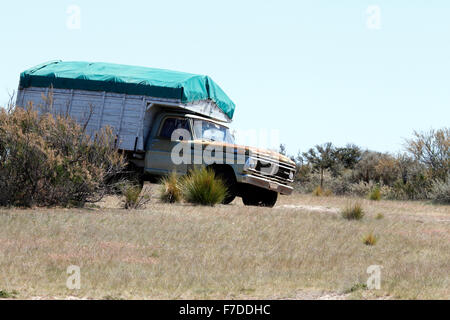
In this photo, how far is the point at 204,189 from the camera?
16.6 m

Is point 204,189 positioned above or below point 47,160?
below

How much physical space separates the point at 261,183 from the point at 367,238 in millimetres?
5395

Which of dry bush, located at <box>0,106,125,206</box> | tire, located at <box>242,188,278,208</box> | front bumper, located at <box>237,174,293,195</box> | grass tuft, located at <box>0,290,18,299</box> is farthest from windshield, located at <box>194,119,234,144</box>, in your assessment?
grass tuft, located at <box>0,290,18,299</box>

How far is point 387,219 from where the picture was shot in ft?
52.9

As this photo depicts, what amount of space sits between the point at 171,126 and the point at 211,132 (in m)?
1.04

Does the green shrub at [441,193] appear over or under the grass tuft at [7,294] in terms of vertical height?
over

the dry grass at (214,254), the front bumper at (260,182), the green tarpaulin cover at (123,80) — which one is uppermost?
the green tarpaulin cover at (123,80)

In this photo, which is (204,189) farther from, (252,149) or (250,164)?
(252,149)

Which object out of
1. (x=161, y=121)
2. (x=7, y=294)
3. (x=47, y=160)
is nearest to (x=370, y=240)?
(x=7, y=294)

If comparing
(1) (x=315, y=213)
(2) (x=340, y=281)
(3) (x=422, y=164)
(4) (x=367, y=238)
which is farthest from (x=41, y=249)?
(3) (x=422, y=164)

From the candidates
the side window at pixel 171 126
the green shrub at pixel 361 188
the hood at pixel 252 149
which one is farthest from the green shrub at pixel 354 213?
the green shrub at pixel 361 188

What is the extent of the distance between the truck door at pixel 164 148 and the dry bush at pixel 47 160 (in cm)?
229

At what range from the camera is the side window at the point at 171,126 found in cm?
1817

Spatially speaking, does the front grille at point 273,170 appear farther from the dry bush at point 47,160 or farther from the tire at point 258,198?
the dry bush at point 47,160
